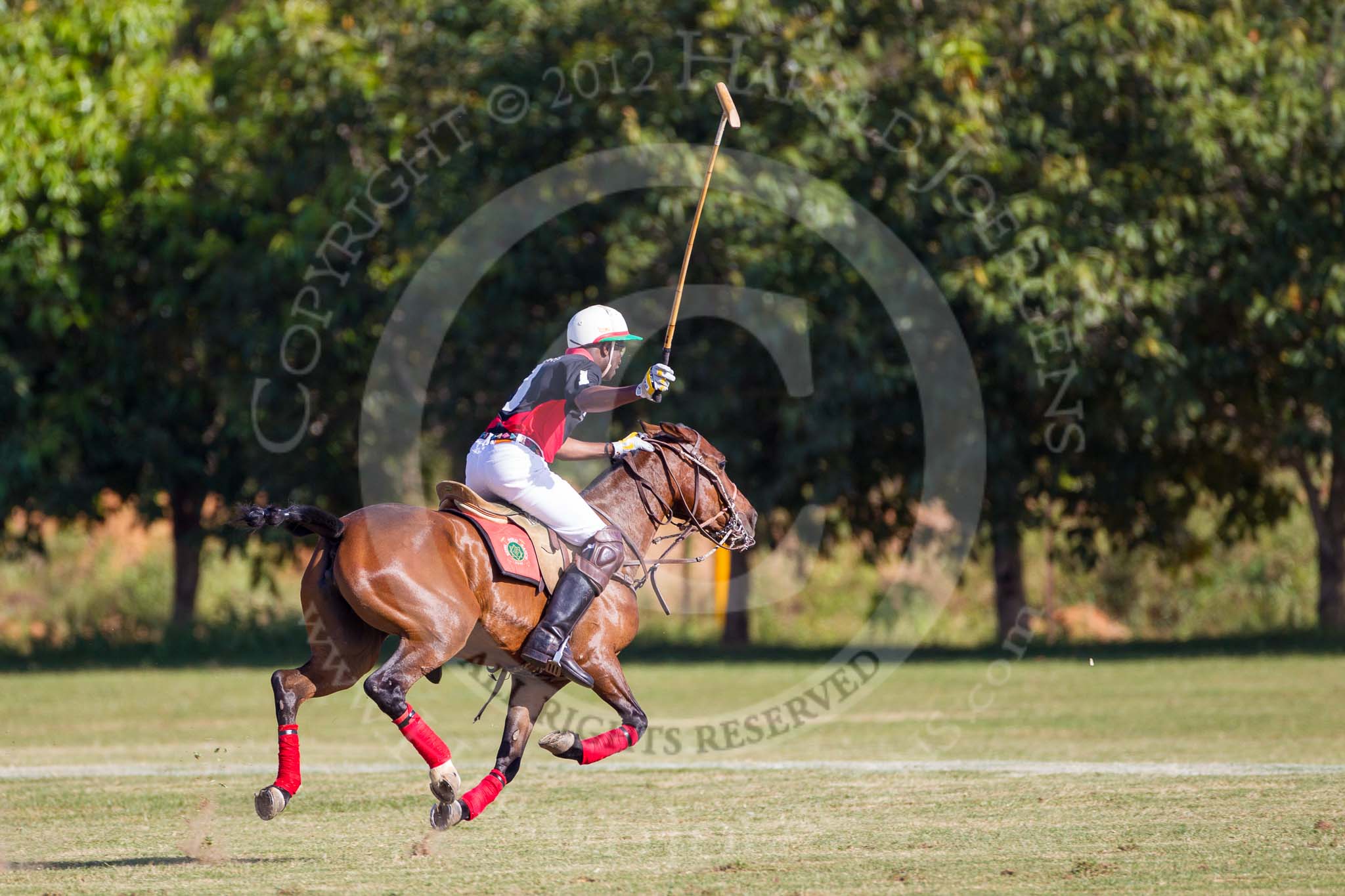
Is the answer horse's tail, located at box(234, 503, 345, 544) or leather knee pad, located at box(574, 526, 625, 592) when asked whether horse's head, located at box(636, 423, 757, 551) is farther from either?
horse's tail, located at box(234, 503, 345, 544)

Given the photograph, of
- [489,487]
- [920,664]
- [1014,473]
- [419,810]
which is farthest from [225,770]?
[1014,473]

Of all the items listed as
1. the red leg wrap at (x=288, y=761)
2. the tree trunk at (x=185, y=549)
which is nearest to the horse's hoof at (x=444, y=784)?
the red leg wrap at (x=288, y=761)

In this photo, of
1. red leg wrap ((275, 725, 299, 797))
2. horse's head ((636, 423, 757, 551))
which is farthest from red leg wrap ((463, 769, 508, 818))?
horse's head ((636, 423, 757, 551))

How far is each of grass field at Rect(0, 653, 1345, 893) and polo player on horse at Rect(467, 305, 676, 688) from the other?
1.15 m

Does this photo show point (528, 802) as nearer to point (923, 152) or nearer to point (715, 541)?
point (715, 541)

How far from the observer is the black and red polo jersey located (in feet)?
28.5

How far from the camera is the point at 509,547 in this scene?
870 centimetres

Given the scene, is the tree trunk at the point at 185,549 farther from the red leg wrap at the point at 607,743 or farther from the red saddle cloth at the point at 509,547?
the red leg wrap at the point at 607,743

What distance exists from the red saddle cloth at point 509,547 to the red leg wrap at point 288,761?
4.54 feet

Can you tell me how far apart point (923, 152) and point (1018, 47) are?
2.03 m

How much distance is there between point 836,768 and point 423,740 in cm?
430

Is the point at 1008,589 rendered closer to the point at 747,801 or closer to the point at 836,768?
the point at 836,768

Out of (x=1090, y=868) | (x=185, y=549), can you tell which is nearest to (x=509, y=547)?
(x=1090, y=868)

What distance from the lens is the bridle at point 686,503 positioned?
31.0 feet
